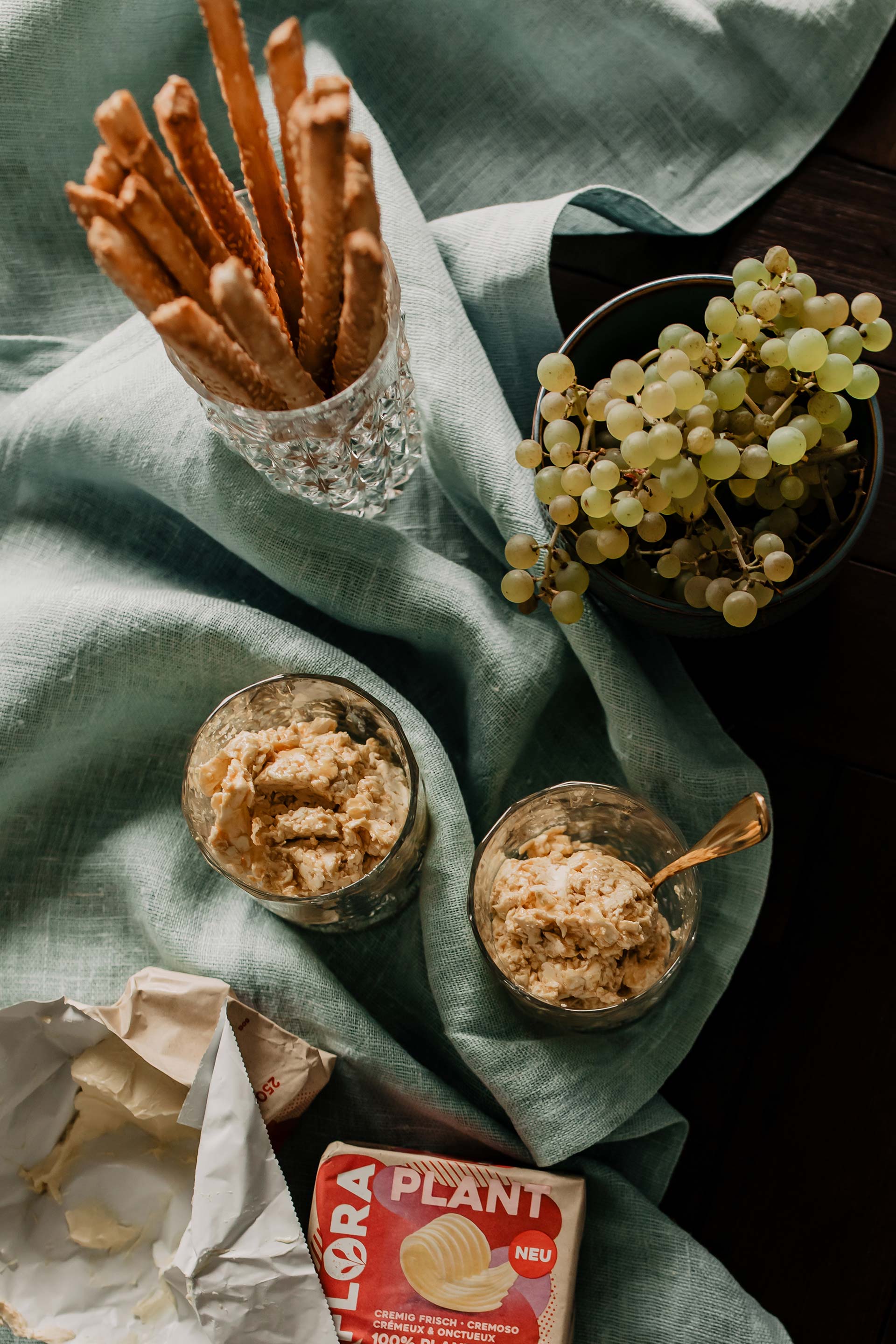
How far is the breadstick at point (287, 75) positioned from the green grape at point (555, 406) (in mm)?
205

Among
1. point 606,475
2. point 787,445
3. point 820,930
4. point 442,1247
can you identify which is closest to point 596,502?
point 606,475

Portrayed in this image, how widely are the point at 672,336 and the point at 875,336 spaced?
5.1 inches

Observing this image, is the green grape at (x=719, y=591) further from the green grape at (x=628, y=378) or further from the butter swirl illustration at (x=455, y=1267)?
the butter swirl illustration at (x=455, y=1267)

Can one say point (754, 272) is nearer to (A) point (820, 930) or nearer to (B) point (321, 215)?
(B) point (321, 215)

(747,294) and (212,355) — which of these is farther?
(747,294)

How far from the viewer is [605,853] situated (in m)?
0.82

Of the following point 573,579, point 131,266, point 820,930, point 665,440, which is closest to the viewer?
point 131,266

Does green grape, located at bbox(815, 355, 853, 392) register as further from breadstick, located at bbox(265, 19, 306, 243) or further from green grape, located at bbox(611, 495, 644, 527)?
breadstick, located at bbox(265, 19, 306, 243)

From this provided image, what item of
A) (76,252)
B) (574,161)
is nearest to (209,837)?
(76,252)

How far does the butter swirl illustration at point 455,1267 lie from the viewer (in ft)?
2.36

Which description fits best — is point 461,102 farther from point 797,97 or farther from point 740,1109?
point 740,1109

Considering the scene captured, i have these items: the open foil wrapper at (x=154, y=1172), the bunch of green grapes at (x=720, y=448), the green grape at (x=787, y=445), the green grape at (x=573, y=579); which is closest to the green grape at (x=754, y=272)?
the bunch of green grapes at (x=720, y=448)

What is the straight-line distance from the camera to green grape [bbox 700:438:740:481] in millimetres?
649

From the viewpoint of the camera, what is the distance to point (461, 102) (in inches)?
36.2
